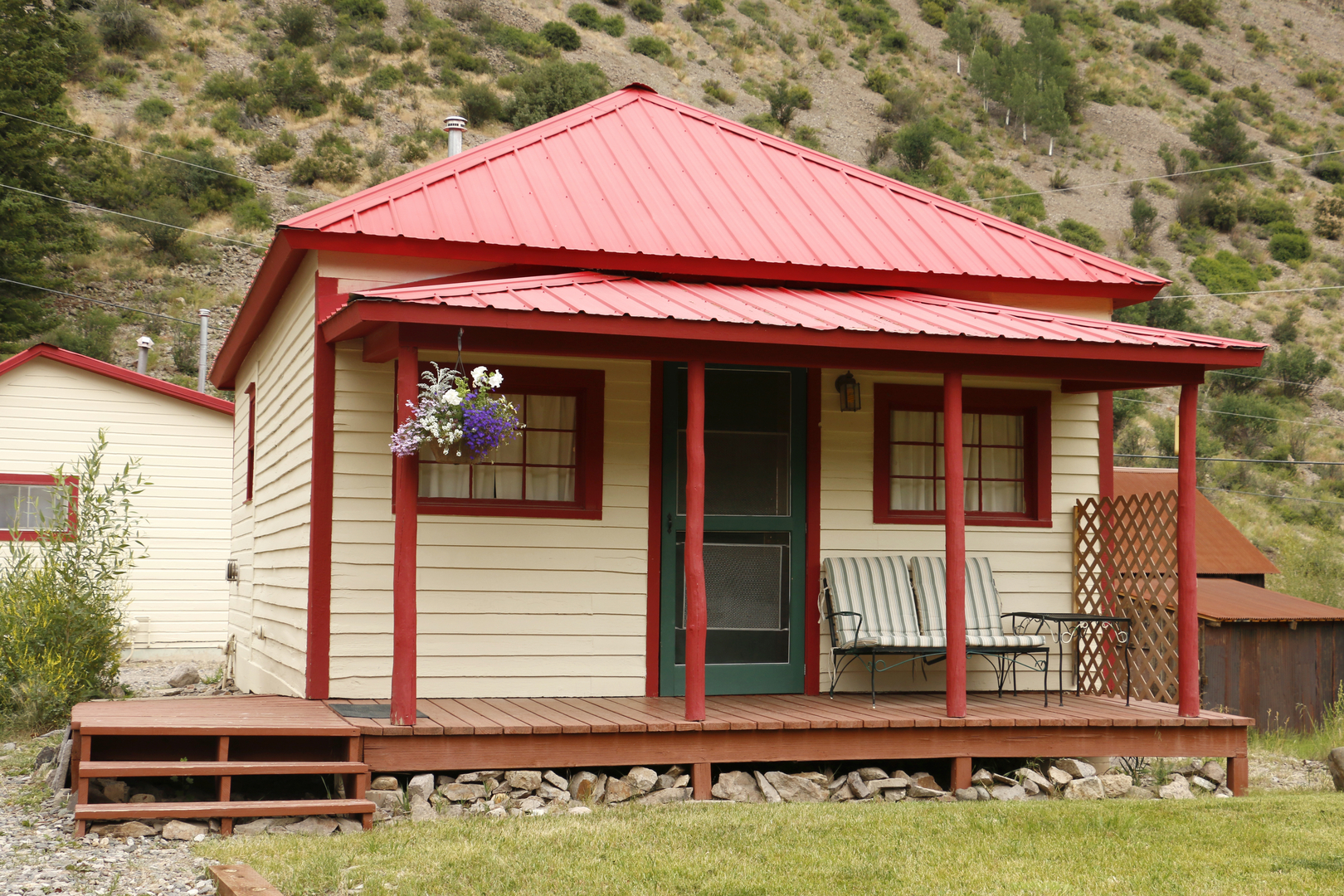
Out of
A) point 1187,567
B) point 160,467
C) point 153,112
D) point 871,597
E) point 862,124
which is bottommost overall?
point 871,597

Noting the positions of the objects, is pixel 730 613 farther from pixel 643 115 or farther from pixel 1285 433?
pixel 1285 433

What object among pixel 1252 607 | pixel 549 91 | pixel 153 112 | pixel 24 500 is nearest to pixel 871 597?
pixel 1252 607

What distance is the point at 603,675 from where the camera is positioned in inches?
309

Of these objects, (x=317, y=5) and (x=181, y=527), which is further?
(x=317, y=5)

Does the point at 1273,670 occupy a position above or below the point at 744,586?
below

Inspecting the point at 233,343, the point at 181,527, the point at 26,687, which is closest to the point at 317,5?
the point at 181,527

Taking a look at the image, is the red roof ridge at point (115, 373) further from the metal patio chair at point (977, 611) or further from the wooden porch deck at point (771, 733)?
the metal patio chair at point (977, 611)

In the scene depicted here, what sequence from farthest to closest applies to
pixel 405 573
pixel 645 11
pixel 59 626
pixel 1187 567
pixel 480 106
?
pixel 645 11 < pixel 480 106 < pixel 59 626 < pixel 1187 567 < pixel 405 573

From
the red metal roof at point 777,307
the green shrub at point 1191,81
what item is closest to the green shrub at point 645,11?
the green shrub at point 1191,81

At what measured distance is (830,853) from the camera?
17.5ft

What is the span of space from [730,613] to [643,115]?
4302mm

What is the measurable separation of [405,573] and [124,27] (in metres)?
39.5

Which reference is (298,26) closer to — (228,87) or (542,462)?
(228,87)

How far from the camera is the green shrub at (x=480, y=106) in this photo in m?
40.3
